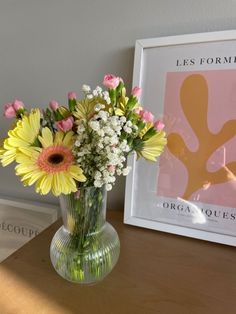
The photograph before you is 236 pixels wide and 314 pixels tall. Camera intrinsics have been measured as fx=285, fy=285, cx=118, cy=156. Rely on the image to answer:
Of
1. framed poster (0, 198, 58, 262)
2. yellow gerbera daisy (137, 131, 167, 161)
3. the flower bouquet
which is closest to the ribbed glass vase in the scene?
the flower bouquet

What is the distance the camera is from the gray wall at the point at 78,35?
2.39ft

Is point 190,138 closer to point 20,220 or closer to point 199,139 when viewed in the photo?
point 199,139

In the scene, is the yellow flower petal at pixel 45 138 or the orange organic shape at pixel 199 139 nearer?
the yellow flower petal at pixel 45 138

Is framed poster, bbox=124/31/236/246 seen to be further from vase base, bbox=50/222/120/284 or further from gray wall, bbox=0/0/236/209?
vase base, bbox=50/222/120/284

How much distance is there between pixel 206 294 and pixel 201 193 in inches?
9.7

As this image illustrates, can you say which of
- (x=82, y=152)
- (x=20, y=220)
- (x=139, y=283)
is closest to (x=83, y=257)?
(x=139, y=283)

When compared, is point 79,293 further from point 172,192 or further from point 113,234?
point 172,192

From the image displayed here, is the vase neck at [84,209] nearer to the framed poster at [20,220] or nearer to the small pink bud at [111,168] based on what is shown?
the small pink bud at [111,168]

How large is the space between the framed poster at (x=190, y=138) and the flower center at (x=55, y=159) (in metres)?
0.30

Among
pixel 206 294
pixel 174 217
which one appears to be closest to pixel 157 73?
pixel 174 217

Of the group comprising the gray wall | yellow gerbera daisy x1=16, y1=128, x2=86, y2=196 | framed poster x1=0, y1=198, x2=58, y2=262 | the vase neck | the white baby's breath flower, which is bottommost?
framed poster x1=0, y1=198, x2=58, y2=262

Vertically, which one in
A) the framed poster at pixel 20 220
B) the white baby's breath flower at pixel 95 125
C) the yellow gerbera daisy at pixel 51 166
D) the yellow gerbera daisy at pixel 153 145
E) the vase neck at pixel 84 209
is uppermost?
the white baby's breath flower at pixel 95 125

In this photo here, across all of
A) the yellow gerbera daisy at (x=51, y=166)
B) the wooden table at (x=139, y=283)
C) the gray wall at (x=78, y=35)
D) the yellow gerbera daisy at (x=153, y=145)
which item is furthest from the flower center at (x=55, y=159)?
the gray wall at (x=78, y=35)

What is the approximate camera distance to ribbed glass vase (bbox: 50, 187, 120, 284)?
1.89 feet
